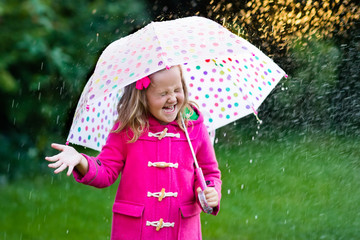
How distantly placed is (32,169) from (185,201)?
340 centimetres

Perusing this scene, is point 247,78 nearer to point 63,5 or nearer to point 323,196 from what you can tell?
point 323,196

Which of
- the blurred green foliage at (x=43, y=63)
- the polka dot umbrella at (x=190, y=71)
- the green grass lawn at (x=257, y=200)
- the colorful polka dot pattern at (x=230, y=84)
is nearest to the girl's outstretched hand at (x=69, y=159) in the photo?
the polka dot umbrella at (x=190, y=71)

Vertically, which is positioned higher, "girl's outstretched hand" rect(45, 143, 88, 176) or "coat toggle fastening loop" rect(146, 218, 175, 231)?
"girl's outstretched hand" rect(45, 143, 88, 176)

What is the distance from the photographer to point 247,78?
2.73m

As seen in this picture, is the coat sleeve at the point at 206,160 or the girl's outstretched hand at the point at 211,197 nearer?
the girl's outstretched hand at the point at 211,197

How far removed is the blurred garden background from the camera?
14.3 ft

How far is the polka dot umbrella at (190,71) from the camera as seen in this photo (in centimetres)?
224

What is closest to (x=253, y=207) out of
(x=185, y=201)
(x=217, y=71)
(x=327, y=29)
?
(x=217, y=71)

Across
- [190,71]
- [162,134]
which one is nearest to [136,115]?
[162,134]

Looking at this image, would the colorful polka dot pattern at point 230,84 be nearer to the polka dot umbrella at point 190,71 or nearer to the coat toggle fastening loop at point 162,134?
the polka dot umbrella at point 190,71

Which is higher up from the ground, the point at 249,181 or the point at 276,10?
the point at 276,10

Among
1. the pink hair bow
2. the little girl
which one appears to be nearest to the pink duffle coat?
the little girl

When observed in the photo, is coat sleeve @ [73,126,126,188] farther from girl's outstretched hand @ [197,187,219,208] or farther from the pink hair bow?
girl's outstretched hand @ [197,187,219,208]

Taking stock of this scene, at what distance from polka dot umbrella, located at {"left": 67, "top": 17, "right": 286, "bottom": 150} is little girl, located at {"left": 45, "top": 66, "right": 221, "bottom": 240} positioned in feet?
0.40
